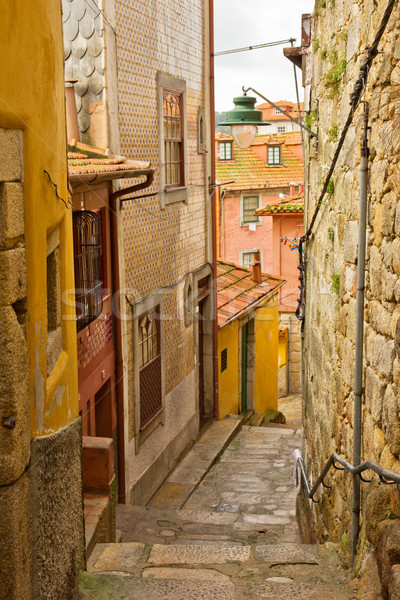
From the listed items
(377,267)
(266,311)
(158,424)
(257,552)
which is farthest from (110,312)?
(266,311)

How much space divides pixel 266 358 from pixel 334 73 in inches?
488

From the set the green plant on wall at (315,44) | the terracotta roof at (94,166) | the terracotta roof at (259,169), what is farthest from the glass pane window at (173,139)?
the terracotta roof at (259,169)

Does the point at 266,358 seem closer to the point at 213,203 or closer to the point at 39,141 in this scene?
the point at 213,203

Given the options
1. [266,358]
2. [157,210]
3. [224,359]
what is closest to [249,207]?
[266,358]

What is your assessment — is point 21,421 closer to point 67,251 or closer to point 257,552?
point 67,251

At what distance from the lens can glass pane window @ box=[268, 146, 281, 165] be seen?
36.7 m

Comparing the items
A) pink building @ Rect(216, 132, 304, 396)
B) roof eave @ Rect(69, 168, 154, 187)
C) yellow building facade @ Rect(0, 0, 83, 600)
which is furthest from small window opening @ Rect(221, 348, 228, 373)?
pink building @ Rect(216, 132, 304, 396)

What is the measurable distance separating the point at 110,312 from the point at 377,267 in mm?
4832

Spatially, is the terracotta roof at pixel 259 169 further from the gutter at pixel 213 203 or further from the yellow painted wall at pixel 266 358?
the gutter at pixel 213 203

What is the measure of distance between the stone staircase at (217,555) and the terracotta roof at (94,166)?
110 inches

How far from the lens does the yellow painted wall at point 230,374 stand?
48.2 feet

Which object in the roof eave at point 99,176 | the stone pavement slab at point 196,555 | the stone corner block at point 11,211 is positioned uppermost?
the roof eave at point 99,176

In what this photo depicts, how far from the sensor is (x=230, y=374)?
15.4m

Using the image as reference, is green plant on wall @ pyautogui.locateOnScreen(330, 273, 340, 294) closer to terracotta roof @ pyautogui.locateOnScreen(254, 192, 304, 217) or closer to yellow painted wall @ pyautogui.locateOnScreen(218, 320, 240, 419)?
yellow painted wall @ pyautogui.locateOnScreen(218, 320, 240, 419)
